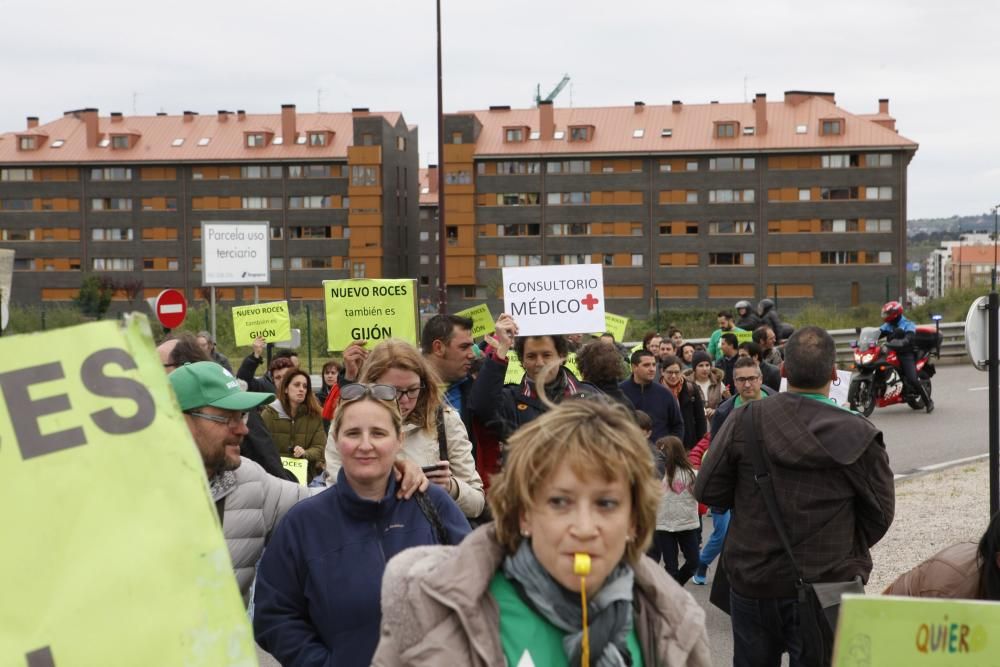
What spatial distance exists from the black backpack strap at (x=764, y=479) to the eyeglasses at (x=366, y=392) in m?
1.60

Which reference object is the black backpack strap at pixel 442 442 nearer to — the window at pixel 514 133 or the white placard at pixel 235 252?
the white placard at pixel 235 252

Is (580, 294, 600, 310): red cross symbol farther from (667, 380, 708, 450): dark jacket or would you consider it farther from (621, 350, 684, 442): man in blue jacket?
(667, 380, 708, 450): dark jacket

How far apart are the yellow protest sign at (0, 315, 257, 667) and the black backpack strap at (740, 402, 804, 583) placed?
2.89m

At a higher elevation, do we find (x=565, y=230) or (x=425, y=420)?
(x=565, y=230)

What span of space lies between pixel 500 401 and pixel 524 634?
3.72 meters

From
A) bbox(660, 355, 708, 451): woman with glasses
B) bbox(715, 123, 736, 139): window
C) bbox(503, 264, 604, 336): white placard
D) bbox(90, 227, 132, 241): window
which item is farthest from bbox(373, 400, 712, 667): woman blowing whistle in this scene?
bbox(90, 227, 132, 241): window

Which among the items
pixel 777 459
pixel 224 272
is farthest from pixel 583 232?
pixel 777 459

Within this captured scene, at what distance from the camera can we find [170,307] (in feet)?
61.7

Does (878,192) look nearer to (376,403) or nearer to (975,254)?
(376,403)

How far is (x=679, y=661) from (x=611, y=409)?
1.72ft

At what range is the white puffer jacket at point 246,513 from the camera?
396 cm

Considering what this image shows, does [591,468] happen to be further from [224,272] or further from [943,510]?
[224,272]

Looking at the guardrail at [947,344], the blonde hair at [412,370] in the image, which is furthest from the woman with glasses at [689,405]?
the guardrail at [947,344]

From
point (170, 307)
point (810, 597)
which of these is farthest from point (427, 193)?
point (810, 597)
